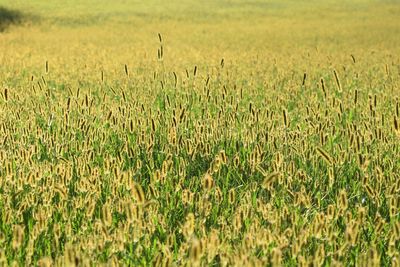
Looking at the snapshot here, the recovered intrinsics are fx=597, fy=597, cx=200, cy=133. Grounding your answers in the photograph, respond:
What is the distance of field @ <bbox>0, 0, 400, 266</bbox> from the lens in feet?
6.73

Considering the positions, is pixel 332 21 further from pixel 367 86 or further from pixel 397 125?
pixel 397 125

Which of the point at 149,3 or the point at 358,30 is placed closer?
the point at 358,30

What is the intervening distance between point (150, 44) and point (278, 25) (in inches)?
272

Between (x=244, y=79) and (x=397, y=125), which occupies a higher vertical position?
(x=397, y=125)

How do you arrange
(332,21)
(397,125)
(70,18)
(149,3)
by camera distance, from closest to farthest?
(397,125) < (70,18) < (332,21) < (149,3)

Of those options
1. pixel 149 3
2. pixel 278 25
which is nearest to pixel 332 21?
pixel 278 25

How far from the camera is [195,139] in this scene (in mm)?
3357

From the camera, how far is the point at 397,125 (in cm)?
231

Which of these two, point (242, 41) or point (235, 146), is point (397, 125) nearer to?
point (235, 146)

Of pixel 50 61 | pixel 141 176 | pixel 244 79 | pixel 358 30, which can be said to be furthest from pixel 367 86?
pixel 358 30

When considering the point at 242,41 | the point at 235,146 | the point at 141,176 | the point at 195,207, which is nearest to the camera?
the point at 195,207

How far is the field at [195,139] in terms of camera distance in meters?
2.05

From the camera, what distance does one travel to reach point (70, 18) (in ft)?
58.4

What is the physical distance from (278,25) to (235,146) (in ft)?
49.9
